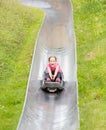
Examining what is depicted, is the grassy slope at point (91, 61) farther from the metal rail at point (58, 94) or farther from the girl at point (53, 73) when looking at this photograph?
the girl at point (53, 73)

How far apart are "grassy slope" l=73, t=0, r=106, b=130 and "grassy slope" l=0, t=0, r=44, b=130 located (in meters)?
2.05

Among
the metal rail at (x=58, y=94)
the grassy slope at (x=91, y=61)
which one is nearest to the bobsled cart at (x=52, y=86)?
the metal rail at (x=58, y=94)

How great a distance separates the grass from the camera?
1274 cm

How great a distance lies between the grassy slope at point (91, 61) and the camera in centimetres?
1237

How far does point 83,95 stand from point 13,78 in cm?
311

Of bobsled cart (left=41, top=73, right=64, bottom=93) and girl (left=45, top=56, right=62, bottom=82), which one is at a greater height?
girl (left=45, top=56, right=62, bottom=82)

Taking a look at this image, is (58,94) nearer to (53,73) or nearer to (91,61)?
(53,73)

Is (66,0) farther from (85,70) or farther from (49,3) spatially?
(85,70)

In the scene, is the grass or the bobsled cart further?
the bobsled cart

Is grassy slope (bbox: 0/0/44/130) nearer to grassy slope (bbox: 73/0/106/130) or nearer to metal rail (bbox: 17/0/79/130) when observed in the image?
metal rail (bbox: 17/0/79/130)

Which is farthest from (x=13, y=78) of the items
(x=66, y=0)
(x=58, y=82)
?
(x=66, y=0)

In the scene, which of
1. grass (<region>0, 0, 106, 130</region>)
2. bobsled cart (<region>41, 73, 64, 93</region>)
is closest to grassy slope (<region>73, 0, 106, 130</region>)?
grass (<region>0, 0, 106, 130</region>)

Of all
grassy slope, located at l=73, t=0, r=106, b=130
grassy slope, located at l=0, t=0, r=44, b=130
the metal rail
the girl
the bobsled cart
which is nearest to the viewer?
the metal rail

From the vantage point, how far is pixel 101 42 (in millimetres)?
18250
